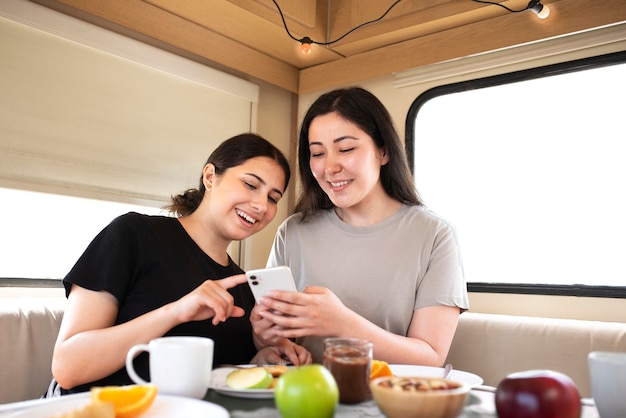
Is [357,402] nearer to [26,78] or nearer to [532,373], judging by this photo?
[532,373]

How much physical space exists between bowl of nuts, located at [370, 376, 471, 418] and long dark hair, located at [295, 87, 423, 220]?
126 cm

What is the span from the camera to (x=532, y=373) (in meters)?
0.80

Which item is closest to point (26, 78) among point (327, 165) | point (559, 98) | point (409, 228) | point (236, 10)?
point (236, 10)

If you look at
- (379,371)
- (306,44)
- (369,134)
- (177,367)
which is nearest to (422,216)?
(369,134)

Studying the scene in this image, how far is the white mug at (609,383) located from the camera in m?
0.82

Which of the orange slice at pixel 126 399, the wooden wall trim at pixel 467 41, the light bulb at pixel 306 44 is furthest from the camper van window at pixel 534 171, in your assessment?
the orange slice at pixel 126 399

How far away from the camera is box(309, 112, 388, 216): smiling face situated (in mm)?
1869

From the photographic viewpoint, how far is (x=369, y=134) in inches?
76.6

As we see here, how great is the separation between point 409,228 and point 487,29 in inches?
56.6

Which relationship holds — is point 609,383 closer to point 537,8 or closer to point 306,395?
point 306,395

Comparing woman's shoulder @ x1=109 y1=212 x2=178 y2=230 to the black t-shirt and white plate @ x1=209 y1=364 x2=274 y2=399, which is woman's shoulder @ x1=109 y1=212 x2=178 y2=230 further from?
white plate @ x1=209 y1=364 x2=274 y2=399

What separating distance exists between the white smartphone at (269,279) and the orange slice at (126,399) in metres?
0.46

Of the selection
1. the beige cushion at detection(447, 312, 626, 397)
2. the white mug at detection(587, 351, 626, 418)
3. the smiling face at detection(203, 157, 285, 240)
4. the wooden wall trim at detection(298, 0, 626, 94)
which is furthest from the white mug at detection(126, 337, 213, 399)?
the wooden wall trim at detection(298, 0, 626, 94)

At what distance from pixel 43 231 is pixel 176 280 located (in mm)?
1315
